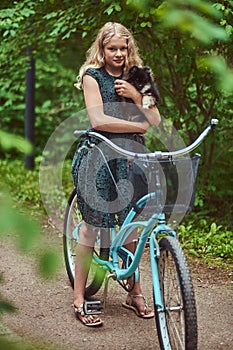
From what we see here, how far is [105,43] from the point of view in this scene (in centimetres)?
356

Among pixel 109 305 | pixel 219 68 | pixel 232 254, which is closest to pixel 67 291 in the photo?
pixel 109 305

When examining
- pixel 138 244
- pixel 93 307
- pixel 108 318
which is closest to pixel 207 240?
pixel 108 318

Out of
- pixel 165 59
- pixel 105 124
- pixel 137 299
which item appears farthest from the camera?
pixel 165 59

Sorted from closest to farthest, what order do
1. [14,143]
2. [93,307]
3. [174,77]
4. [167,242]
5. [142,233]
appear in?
1. [14,143]
2. [167,242]
3. [142,233]
4. [93,307]
5. [174,77]

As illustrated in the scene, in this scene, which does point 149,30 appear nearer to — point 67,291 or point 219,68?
point 67,291

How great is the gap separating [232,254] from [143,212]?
6.71ft

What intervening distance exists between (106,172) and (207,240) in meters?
2.08

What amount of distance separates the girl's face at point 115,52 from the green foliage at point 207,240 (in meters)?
2.08

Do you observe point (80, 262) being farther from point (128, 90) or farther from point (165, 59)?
point (165, 59)

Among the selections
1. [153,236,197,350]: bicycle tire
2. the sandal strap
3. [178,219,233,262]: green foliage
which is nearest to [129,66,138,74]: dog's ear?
[153,236,197,350]: bicycle tire

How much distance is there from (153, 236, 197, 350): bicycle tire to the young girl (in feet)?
1.90

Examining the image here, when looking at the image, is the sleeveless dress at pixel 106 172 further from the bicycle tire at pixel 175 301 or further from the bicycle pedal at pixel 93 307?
the bicycle tire at pixel 175 301

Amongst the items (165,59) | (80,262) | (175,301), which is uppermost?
(165,59)

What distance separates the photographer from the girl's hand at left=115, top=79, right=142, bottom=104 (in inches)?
140
